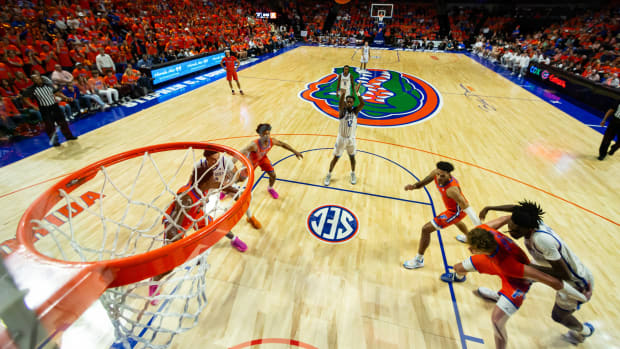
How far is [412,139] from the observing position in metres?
7.12

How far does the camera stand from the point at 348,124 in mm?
4680

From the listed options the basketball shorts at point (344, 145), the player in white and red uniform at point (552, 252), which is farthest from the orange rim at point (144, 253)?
the basketball shorts at point (344, 145)

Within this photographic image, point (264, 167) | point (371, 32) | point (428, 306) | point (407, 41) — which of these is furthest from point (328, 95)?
point (371, 32)

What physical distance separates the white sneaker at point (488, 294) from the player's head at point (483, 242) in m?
1.16

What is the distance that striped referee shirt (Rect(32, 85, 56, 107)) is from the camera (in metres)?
5.76

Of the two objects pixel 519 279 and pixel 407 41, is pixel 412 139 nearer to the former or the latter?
pixel 519 279

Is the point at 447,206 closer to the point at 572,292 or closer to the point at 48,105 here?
the point at 572,292

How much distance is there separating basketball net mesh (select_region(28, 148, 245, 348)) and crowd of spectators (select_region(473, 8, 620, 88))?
14.5 meters

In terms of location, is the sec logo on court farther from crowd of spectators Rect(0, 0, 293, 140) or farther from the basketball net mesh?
crowd of spectators Rect(0, 0, 293, 140)

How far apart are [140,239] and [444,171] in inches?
159

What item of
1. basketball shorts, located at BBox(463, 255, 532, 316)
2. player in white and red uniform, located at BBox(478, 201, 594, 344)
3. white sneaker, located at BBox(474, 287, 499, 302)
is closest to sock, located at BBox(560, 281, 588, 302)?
player in white and red uniform, located at BBox(478, 201, 594, 344)

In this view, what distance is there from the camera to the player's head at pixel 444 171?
3.08m

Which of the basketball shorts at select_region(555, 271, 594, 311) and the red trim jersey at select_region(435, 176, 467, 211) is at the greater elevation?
the red trim jersey at select_region(435, 176, 467, 211)

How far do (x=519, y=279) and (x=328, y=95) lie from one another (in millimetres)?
8836
